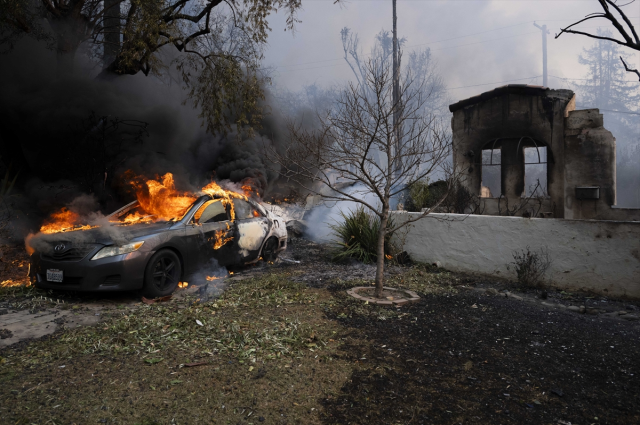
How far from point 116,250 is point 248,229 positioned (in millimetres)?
2537

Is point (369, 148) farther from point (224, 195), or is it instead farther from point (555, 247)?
point (555, 247)

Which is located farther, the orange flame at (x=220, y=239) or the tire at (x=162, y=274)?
the orange flame at (x=220, y=239)

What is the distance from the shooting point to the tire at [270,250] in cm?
812

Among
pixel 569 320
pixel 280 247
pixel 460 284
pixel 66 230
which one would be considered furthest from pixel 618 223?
pixel 66 230

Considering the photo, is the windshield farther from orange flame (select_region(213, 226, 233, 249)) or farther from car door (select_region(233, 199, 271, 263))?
car door (select_region(233, 199, 271, 263))

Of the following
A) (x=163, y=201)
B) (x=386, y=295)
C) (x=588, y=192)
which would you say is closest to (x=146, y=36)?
(x=163, y=201)

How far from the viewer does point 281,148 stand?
1545cm

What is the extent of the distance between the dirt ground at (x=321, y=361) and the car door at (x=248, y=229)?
5.35ft

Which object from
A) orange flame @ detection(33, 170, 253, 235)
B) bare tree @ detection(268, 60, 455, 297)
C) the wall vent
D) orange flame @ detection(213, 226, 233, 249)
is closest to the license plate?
orange flame @ detection(33, 170, 253, 235)

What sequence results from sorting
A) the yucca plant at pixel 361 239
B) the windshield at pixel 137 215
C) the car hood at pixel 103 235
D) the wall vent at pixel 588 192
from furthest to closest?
the wall vent at pixel 588 192, the yucca plant at pixel 361 239, the windshield at pixel 137 215, the car hood at pixel 103 235

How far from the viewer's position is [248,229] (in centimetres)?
734

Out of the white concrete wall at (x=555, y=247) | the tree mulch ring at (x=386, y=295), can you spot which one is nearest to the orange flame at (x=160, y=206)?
the tree mulch ring at (x=386, y=295)

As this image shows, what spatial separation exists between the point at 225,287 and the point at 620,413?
4.98 m

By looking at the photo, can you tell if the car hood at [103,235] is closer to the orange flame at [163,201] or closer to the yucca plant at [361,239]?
the orange flame at [163,201]
